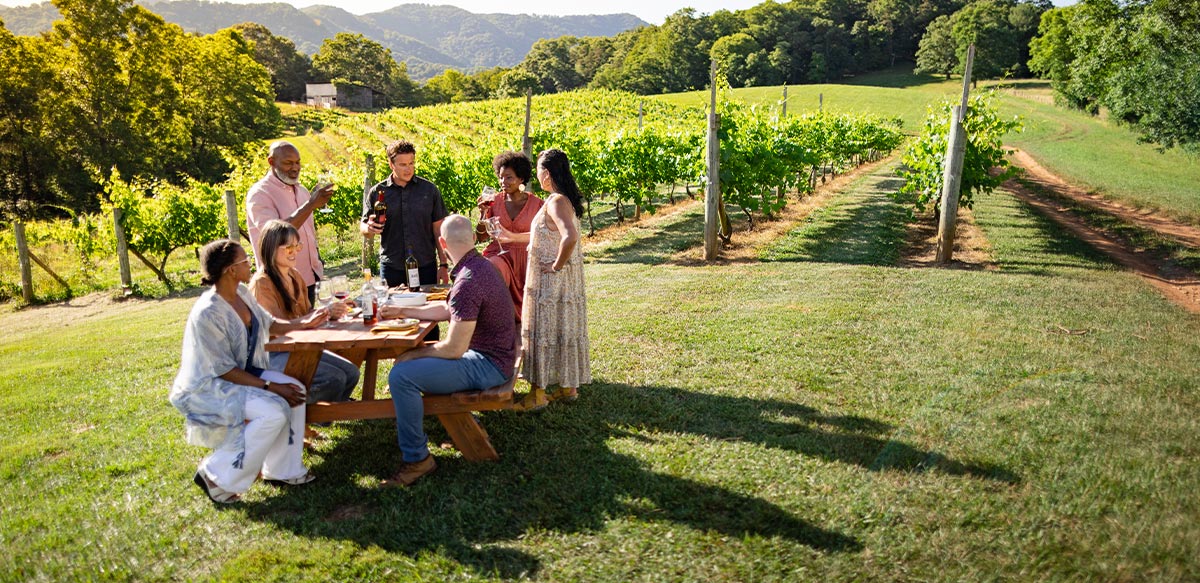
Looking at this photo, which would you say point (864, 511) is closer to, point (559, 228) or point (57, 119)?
point (559, 228)

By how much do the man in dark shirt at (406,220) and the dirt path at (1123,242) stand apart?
7675 mm

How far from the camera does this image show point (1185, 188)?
693 inches

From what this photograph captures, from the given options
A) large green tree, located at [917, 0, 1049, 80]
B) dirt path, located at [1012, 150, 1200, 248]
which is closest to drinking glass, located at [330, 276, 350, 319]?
dirt path, located at [1012, 150, 1200, 248]

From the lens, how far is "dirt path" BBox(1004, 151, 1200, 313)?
8734 mm

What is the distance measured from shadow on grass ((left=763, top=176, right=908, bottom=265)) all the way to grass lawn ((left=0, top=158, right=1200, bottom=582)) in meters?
3.27

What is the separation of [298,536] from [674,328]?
3947 mm

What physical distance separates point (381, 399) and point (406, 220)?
1573 millimetres

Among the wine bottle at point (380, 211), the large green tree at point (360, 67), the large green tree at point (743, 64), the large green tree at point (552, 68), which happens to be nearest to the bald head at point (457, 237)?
the wine bottle at point (380, 211)

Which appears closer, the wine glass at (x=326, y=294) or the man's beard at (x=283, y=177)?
the wine glass at (x=326, y=294)

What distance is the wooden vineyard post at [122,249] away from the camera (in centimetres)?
1217

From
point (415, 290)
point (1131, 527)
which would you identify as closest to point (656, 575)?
point (1131, 527)

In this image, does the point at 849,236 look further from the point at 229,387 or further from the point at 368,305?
the point at 229,387

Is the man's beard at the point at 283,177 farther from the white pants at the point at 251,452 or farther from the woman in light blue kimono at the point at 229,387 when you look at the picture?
the white pants at the point at 251,452

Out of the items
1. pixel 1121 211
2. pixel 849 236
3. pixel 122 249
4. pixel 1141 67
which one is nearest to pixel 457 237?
pixel 849 236
